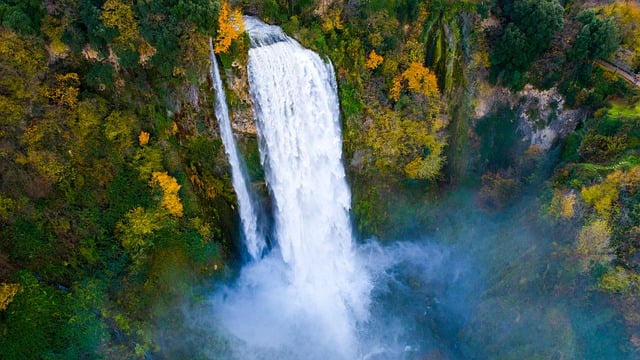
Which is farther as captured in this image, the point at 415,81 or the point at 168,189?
Result: the point at 415,81

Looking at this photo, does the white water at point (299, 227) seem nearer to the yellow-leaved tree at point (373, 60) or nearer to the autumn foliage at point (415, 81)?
the yellow-leaved tree at point (373, 60)

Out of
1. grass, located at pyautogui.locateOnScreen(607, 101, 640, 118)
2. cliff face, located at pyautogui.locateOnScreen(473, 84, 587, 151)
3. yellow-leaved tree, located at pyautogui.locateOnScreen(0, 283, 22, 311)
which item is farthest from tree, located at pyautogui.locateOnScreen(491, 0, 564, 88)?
yellow-leaved tree, located at pyautogui.locateOnScreen(0, 283, 22, 311)

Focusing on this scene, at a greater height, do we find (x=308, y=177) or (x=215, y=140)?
(x=215, y=140)

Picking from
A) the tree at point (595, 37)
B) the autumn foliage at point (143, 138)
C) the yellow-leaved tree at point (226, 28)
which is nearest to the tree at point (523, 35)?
the tree at point (595, 37)

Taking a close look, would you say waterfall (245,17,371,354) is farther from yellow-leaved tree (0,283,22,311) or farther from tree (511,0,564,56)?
yellow-leaved tree (0,283,22,311)

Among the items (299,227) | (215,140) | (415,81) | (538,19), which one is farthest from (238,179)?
(538,19)

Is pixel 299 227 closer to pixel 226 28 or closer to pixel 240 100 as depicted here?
pixel 240 100
